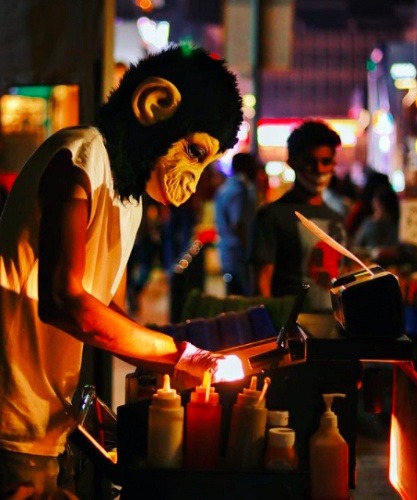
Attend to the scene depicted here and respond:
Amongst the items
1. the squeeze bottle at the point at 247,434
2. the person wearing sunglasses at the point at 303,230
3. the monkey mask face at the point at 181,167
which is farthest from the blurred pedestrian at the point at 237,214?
the squeeze bottle at the point at 247,434

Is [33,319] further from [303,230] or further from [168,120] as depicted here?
[303,230]

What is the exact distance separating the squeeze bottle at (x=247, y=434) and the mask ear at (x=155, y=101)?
86 centimetres

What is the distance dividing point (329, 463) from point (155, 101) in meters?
1.15

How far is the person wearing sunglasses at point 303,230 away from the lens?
253 inches

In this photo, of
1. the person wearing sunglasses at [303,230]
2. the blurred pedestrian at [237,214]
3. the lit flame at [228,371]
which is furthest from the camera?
the blurred pedestrian at [237,214]

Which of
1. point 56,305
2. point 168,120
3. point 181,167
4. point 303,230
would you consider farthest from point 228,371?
point 303,230

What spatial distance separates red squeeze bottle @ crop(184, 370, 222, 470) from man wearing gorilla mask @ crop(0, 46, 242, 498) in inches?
4.6

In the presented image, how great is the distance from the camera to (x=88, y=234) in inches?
123

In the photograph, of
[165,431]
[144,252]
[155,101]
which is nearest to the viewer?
[165,431]

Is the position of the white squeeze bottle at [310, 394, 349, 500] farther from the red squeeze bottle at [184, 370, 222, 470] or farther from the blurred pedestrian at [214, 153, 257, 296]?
the blurred pedestrian at [214, 153, 257, 296]

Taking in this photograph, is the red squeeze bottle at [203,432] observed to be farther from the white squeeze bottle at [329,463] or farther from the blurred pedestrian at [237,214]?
the blurred pedestrian at [237,214]

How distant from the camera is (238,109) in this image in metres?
3.34

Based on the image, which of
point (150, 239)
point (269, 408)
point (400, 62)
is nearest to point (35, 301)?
point (269, 408)

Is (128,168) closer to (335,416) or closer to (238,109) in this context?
(238,109)
